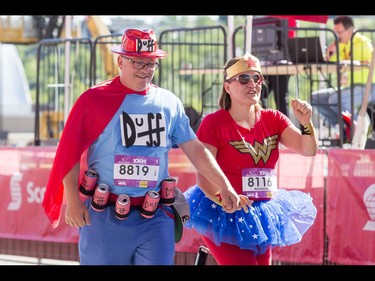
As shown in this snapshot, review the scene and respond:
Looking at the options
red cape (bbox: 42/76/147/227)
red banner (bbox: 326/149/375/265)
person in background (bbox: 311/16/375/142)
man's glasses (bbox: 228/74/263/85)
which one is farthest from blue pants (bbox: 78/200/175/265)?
person in background (bbox: 311/16/375/142)

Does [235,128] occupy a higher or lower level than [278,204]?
higher

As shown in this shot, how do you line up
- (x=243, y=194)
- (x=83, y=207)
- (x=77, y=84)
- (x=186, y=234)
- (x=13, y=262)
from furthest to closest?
(x=77, y=84) → (x=13, y=262) → (x=186, y=234) → (x=243, y=194) → (x=83, y=207)

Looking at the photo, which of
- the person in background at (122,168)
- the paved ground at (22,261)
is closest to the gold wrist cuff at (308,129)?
the person in background at (122,168)

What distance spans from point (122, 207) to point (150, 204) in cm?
19

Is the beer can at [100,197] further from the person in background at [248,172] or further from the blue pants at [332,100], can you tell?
the blue pants at [332,100]

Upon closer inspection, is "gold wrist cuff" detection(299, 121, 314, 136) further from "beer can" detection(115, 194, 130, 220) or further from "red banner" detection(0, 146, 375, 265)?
"red banner" detection(0, 146, 375, 265)

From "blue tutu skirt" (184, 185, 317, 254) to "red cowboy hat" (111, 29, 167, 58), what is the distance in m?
1.30

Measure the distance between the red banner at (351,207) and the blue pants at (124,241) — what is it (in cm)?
385

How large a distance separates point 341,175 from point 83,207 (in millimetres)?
4351

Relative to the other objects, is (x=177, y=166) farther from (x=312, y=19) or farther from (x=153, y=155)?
(x=153, y=155)

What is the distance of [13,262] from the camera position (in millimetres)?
12680

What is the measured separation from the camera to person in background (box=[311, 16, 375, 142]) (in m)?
12.5

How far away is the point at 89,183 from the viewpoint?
6.60m

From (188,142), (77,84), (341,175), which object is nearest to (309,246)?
(341,175)
